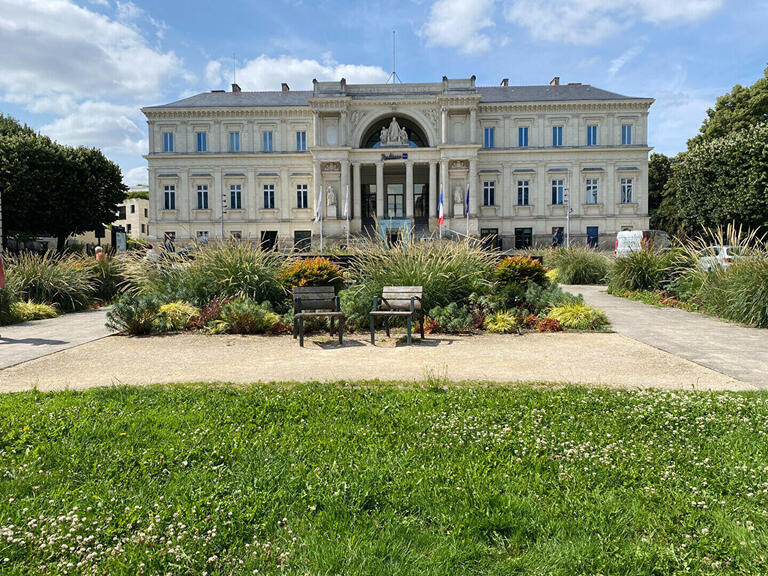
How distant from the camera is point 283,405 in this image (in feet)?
16.3

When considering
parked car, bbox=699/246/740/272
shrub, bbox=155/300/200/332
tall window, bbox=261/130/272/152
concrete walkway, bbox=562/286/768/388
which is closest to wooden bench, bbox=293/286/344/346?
shrub, bbox=155/300/200/332

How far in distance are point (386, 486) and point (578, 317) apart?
8.50 m

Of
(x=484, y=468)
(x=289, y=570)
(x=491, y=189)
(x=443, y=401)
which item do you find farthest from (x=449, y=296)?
(x=491, y=189)

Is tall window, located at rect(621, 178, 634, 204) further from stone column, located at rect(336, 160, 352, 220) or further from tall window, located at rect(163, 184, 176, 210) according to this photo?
tall window, located at rect(163, 184, 176, 210)

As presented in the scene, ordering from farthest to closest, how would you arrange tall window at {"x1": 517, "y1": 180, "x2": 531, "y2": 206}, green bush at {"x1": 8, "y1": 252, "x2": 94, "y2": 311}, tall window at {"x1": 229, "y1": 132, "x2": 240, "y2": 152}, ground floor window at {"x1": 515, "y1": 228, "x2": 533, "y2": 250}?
tall window at {"x1": 229, "y1": 132, "x2": 240, "y2": 152}, tall window at {"x1": 517, "y1": 180, "x2": 531, "y2": 206}, ground floor window at {"x1": 515, "y1": 228, "x2": 533, "y2": 250}, green bush at {"x1": 8, "y1": 252, "x2": 94, "y2": 311}

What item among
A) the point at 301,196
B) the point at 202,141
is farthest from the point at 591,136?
the point at 202,141

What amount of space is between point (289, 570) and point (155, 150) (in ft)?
192

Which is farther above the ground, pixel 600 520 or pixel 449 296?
pixel 449 296

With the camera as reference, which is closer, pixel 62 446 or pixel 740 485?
pixel 740 485

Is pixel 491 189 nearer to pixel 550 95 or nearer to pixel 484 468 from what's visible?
pixel 550 95

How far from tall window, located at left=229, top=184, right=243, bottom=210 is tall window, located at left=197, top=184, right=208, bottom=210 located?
2563 millimetres

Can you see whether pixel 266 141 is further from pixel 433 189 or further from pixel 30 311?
pixel 30 311

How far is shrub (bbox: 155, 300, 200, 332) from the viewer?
1042cm

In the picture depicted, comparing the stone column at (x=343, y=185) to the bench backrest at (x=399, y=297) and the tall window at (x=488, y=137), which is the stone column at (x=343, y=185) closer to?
the tall window at (x=488, y=137)
